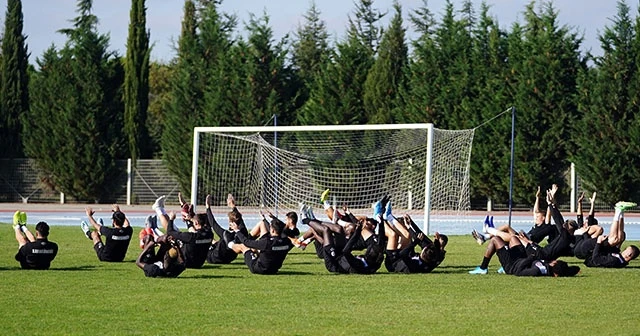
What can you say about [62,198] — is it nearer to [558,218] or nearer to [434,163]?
[434,163]

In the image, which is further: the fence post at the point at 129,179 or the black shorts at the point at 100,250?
the fence post at the point at 129,179

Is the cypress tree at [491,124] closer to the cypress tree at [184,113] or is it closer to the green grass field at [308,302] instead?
the cypress tree at [184,113]

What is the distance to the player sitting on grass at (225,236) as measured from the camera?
60.8ft

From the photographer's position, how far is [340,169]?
3606 cm

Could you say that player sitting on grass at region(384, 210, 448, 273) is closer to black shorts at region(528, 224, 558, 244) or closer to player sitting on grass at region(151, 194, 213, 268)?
player sitting on grass at region(151, 194, 213, 268)

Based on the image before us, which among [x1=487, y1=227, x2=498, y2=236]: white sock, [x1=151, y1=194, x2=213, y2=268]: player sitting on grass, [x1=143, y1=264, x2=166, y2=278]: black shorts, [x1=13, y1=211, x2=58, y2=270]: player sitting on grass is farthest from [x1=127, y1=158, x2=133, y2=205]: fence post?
[x1=487, y1=227, x2=498, y2=236]: white sock

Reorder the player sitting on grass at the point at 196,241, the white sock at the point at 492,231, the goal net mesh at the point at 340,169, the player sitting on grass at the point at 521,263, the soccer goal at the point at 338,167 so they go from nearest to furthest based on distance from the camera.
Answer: the player sitting on grass at the point at 521,263 → the white sock at the point at 492,231 → the player sitting on grass at the point at 196,241 → the soccer goal at the point at 338,167 → the goal net mesh at the point at 340,169

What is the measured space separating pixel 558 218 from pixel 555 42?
76.6 feet

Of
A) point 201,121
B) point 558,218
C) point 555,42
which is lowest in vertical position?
point 558,218

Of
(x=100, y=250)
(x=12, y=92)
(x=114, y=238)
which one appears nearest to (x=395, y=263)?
(x=114, y=238)

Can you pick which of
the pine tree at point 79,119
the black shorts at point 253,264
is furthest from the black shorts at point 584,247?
the pine tree at point 79,119

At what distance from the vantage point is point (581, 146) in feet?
128

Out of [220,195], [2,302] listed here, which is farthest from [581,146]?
[2,302]

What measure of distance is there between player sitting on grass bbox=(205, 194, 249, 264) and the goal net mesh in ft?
41.0
